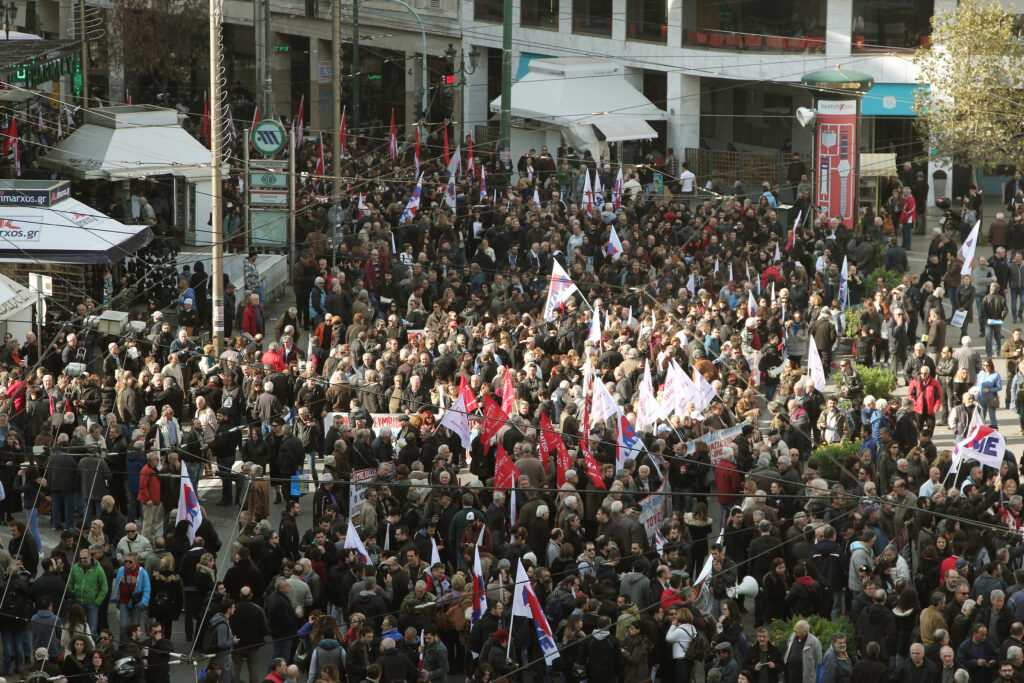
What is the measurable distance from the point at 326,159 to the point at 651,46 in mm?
11588

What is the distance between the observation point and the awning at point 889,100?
42.2m

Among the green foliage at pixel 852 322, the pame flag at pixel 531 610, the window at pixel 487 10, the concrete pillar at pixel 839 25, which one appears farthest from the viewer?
the window at pixel 487 10

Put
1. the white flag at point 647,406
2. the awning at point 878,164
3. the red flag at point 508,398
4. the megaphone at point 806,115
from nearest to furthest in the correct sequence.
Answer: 1. the white flag at point 647,406
2. the red flag at point 508,398
3. the megaphone at point 806,115
4. the awning at point 878,164

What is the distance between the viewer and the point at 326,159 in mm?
42094

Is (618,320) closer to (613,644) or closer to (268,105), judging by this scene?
(613,644)

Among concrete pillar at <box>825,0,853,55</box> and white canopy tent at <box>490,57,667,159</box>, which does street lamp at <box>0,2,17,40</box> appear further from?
concrete pillar at <box>825,0,853,55</box>

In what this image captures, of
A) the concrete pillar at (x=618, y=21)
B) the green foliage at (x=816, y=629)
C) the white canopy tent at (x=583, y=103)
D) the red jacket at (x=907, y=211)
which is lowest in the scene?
the green foliage at (x=816, y=629)

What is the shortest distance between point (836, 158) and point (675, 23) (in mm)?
15233

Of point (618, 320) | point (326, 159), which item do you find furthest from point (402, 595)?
point (326, 159)

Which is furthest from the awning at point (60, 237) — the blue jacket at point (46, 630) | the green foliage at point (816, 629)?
the green foliage at point (816, 629)

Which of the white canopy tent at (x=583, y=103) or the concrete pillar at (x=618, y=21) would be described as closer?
the white canopy tent at (x=583, y=103)

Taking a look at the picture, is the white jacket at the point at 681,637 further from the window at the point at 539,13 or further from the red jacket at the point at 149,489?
the window at the point at 539,13

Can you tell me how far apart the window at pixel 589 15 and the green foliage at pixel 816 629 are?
36536mm

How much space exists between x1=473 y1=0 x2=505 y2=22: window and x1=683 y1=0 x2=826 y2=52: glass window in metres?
7.38
